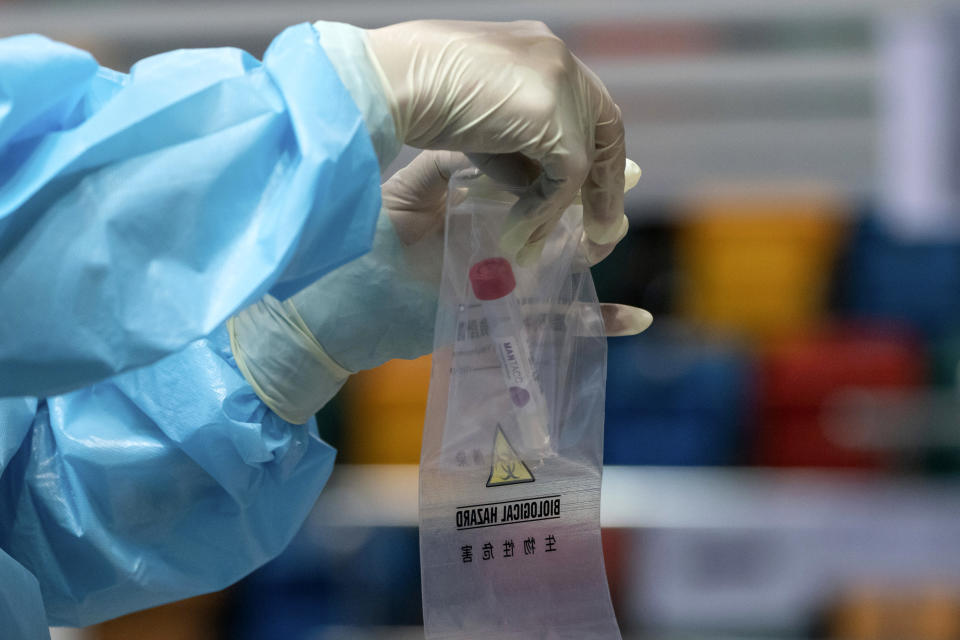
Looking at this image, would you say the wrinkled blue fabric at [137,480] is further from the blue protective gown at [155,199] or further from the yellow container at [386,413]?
the yellow container at [386,413]

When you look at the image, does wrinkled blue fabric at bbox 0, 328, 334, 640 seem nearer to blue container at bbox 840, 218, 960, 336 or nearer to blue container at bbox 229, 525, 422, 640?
blue container at bbox 229, 525, 422, 640

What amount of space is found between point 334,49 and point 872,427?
1.93 m

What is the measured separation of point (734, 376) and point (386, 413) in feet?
2.74

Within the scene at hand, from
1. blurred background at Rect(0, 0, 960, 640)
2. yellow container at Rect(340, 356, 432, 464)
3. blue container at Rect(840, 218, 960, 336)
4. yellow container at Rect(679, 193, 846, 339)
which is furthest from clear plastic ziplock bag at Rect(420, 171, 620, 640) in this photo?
blue container at Rect(840, 218, 960, 336)

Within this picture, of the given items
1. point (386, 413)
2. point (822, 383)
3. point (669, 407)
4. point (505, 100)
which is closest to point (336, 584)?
point (386, 413)

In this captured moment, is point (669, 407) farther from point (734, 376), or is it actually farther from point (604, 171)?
point (604, 171)

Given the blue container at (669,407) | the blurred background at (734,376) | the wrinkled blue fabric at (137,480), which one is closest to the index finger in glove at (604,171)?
the wrinkled blue fabric at (137,480)

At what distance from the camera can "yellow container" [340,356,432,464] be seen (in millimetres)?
2361

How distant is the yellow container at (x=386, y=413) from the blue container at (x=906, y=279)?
44.2 inches

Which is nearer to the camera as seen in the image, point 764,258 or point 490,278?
point 490,278

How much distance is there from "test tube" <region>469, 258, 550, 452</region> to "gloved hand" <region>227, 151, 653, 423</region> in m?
0.10

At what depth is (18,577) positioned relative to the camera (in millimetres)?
778

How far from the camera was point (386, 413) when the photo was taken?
93.9 inches

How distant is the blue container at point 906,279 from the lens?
240cm
